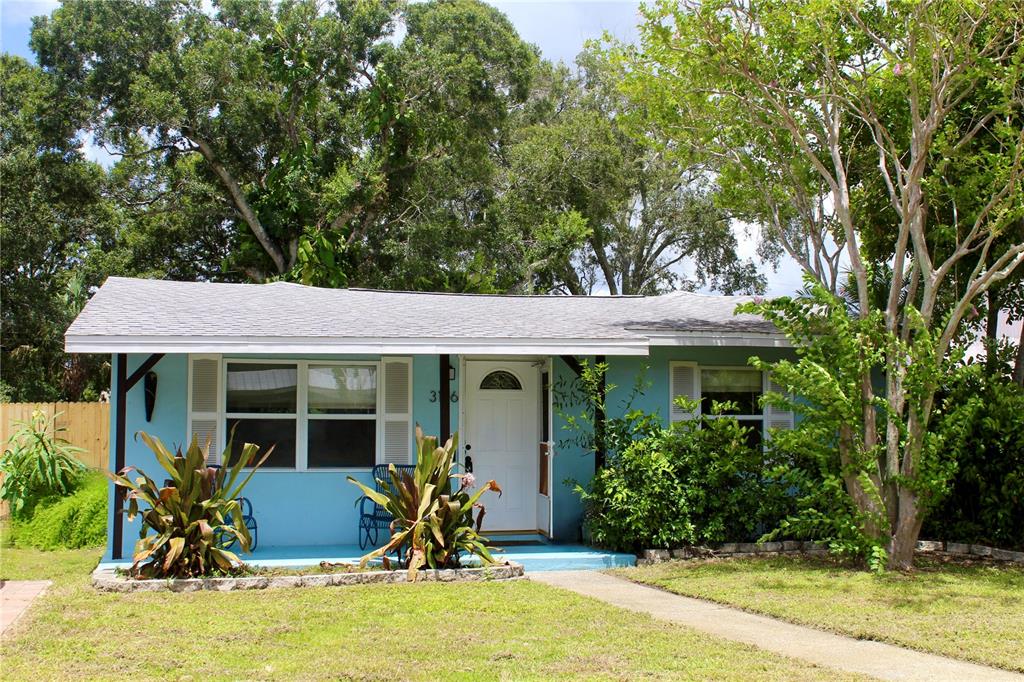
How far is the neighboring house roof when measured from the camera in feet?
34.3

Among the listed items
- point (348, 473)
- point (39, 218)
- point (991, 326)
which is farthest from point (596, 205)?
point (348, 473)

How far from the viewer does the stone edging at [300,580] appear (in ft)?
29.7

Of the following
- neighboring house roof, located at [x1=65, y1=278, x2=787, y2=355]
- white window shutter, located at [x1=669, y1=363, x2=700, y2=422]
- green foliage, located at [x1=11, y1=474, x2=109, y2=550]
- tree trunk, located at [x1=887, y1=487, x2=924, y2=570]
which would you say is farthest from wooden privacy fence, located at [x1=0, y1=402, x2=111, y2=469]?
tree trunk, located at [x1=887, y1=487, x2=924, y2=570]

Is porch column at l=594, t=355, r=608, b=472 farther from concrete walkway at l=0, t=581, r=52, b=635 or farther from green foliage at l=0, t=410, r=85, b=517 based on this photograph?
green foliage at l=0, t=410, r=85, b=517

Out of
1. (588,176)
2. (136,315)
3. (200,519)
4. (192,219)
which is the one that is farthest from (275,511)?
(588,176)

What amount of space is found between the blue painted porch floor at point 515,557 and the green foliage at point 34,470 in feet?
10.5

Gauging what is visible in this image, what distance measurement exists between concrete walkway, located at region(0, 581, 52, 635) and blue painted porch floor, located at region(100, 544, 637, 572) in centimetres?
86

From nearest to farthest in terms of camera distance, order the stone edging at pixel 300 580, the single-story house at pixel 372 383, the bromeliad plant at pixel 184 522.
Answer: the stone edging at pixel 300 580 < the bromeliad plant at pixel 184 522 < the single-story house at pixel 372 383

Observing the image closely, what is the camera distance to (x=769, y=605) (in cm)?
861

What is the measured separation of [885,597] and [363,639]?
4.75 metres

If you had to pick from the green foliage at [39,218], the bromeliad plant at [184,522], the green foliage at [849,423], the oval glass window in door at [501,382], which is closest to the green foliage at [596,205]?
the green foliage at [39,218]

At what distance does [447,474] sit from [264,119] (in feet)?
58.9

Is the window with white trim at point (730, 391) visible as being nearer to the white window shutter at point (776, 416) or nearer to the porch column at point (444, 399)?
the white window shutter at point (776, 416)

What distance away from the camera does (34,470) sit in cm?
1294
